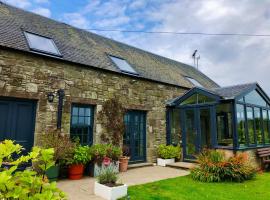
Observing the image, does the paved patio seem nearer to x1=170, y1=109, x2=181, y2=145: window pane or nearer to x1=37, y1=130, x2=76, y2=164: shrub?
x1=37, y1=130, x2=76, y2=164: shrub

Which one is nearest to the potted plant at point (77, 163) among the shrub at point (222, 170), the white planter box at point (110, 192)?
the white planter box at point (110, 192)

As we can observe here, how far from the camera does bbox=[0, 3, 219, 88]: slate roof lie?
8109 millimetres

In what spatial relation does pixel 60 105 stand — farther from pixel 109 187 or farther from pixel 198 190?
pixel 198 190

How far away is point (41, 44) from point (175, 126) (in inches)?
296

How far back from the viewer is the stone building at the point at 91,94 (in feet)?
24.0

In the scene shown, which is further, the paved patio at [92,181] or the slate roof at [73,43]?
the slate roof at [73,43]

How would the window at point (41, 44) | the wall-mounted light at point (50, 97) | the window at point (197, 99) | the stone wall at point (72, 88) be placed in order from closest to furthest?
the stone wall at point (72, 88)
the wall-mounted light at point (50, 97)
the window at point (41, 44)
the window at point (197, 99)

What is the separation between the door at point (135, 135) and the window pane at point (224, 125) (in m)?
3.44

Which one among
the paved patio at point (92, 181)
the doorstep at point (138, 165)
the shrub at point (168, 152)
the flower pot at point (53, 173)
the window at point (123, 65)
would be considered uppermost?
the window at point (123, 65)

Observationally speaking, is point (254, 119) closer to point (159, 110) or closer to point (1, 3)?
point (159, 110)

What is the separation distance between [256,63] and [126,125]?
32.9 feet

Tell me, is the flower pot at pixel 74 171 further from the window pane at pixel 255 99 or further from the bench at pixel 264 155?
the window pane at pixel 255 99

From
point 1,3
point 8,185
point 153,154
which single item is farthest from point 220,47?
point 8,185

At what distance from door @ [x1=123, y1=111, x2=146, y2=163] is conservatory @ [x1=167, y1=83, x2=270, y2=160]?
1557 mm
